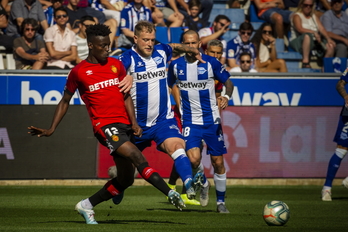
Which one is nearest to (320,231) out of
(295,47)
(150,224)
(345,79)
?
(150,224)

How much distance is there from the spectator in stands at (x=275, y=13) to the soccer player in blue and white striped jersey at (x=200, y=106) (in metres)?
7.21

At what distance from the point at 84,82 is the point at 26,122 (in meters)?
5.64

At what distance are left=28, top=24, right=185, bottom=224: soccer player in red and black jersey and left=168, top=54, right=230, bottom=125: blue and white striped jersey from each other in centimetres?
204

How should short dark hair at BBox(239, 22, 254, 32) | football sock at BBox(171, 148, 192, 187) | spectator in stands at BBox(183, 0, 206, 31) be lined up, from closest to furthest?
football sock at BBox(171, 148, 192, 187) → short dark hair at BBox(239, 22, 254, 32) → spectator in stands at BBox(183, 0, 206, 31)

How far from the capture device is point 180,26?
1488cm

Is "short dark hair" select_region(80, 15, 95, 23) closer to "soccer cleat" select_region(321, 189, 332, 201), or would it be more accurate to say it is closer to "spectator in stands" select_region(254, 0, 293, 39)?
"spectator in stands" select_region(254, 0, 293, 39)

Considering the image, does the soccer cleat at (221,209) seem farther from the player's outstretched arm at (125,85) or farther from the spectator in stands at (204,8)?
the spectator in stands at (204,8)

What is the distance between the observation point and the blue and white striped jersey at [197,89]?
28.6 feet

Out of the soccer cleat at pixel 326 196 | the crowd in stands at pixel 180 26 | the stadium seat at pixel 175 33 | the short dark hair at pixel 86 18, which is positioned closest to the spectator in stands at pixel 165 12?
the crowd in stands at pixel 180 26

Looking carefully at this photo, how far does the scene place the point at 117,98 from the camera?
6758mm

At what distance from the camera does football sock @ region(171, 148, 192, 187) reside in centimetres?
674

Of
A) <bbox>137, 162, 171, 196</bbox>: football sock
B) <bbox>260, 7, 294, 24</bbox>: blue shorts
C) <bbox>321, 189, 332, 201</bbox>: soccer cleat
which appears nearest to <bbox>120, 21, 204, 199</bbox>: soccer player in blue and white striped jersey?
<bbox>137, 162, 171, 196</bbox>: football sock

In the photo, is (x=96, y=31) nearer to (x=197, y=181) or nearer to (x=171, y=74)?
(x=197, y=181)

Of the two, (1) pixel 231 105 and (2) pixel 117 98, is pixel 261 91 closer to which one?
(1) pixel 231 105
